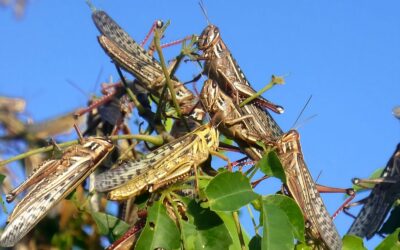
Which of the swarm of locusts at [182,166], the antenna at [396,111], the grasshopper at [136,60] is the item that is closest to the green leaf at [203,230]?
the swarm of locusts at [182,166]

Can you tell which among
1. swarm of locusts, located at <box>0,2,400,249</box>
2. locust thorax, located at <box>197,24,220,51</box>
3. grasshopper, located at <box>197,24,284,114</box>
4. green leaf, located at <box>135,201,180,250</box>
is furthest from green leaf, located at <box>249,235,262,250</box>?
locust thorax, located at <box>197,24,220,51</box>

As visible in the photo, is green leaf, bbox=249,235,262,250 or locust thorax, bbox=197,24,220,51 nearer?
green leaf, bbox=249,235,262,250

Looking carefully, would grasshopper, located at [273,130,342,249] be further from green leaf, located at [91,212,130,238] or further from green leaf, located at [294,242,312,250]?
green leaf, located at [91,212,130,238]

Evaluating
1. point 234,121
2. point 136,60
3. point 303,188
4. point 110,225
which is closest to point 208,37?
point 136,60

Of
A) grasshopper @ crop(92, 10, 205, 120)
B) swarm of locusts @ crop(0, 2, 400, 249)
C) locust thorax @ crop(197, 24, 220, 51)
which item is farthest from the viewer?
locust thorax @ crop(197, 24, 220, 51)

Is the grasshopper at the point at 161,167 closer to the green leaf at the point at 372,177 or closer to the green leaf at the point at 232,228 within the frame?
the green leaf at the point at 232,228

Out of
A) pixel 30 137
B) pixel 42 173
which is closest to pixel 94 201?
pixel 30 137

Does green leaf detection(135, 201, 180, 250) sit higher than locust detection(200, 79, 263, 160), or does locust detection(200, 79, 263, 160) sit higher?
locust detection(200, 79, 263, 160)
